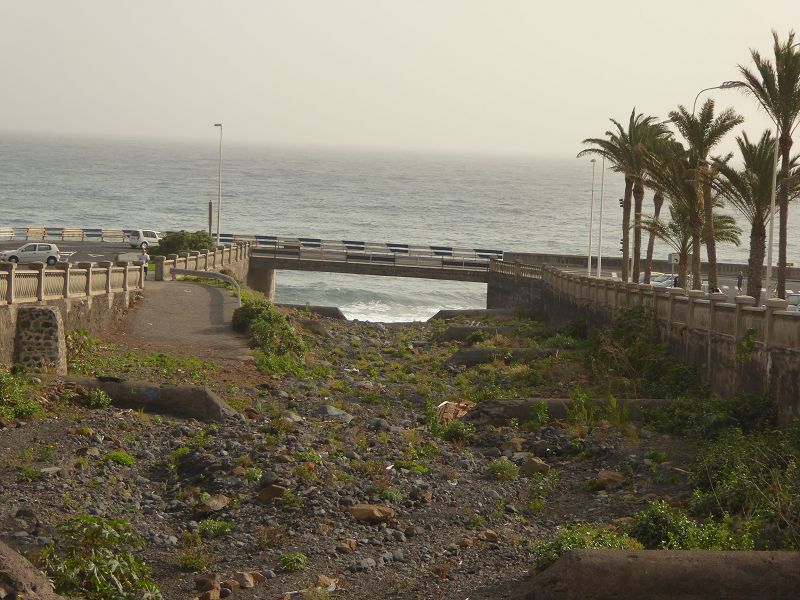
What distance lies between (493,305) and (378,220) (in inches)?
3663

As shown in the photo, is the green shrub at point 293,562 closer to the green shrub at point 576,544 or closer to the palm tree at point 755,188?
the green shrub at point 576,544

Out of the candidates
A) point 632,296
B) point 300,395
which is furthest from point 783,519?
point 632,296

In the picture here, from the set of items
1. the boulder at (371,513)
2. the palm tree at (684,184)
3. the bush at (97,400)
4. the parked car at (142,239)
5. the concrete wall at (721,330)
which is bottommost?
the boulder at (371,513)

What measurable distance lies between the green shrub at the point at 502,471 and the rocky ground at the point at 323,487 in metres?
0.04

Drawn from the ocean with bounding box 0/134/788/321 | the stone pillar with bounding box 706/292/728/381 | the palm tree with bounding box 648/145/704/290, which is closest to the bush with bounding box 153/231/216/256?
the ocean with bounding box 0/134/788/321

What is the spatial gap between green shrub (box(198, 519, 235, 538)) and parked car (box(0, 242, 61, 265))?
4201cm

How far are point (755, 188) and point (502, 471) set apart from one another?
19.4 m

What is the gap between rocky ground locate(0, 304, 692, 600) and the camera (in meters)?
17.9

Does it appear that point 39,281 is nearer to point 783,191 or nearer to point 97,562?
point 97,562

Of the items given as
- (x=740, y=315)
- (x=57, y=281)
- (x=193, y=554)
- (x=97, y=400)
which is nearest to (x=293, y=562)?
(x=193, y=554)

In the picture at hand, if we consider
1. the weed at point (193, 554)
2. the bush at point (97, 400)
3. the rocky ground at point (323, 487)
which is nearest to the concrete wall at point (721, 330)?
the rocky ground at point (323, 487)

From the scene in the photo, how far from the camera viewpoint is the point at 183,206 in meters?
162

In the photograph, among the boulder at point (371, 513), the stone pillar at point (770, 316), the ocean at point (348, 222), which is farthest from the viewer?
the ocean at point (348, 222)

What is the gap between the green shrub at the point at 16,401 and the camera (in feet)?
80.2
